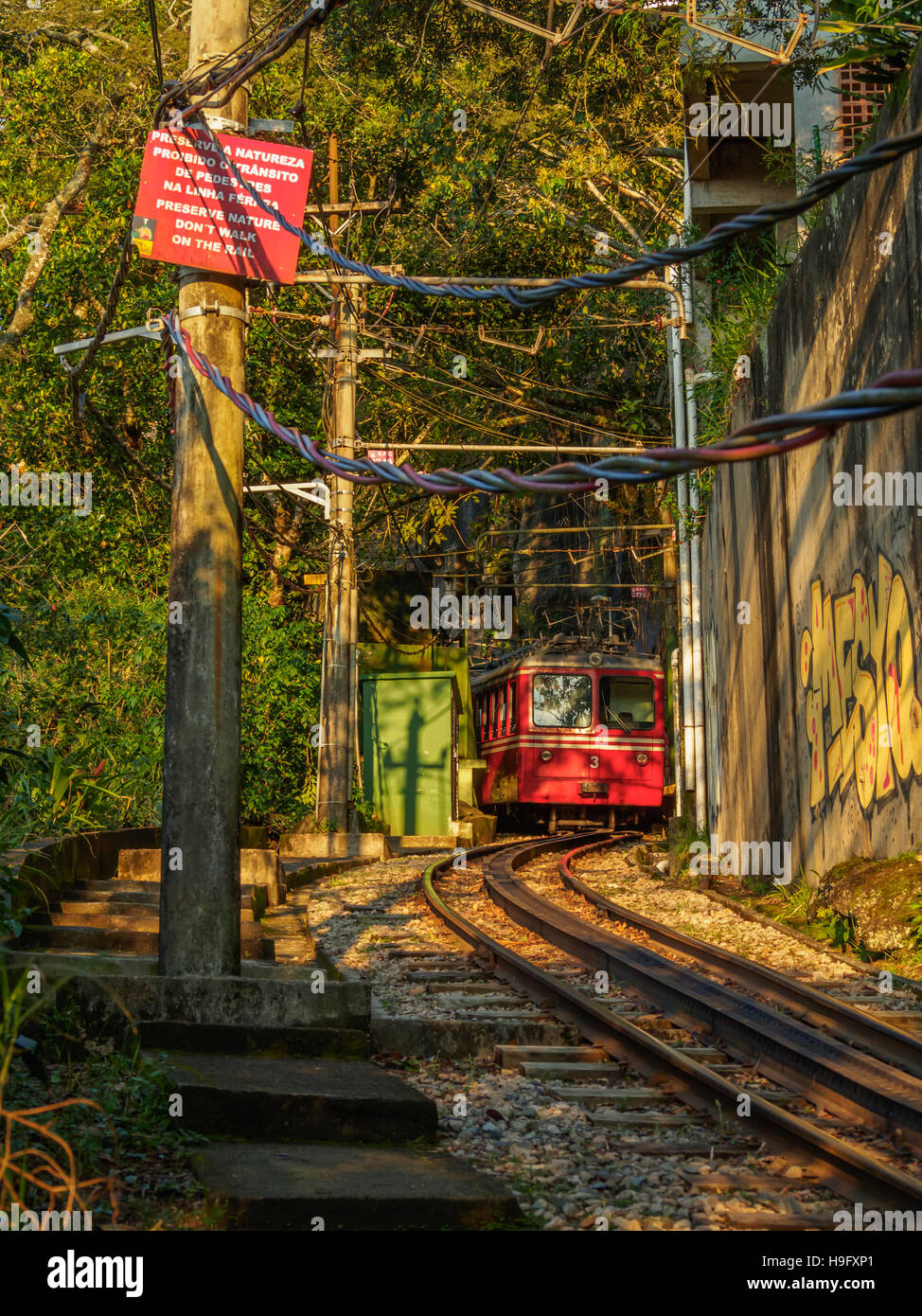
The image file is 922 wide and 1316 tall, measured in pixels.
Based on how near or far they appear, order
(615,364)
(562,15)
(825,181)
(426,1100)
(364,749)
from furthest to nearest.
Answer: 1. (615,364)
2. (364,749)
3. (562,15)
4. (426,1100)
5. (825,181)

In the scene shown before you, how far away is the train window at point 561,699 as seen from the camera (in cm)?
2550

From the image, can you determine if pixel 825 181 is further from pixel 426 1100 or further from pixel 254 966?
pixel 254 966

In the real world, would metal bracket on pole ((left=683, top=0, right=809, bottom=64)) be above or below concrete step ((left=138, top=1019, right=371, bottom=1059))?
above

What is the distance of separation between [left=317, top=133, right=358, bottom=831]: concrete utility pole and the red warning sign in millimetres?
13059

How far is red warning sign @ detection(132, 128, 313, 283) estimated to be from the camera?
6.77 meters

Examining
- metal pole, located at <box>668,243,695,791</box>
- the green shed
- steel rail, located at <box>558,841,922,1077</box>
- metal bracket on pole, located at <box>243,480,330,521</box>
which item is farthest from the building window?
the green shed

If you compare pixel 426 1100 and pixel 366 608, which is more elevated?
pixel 366 608

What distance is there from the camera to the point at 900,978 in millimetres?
8625

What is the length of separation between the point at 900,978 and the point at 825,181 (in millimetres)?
6085

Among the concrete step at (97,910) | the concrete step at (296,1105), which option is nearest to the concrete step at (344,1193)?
the concrete step at (296,1105)

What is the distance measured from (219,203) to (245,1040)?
409cm

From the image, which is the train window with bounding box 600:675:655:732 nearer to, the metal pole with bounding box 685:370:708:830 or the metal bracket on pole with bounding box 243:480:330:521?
the metal pole with bounding box 685:370:708:830

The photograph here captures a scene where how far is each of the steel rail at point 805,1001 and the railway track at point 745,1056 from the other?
0.4 inches
